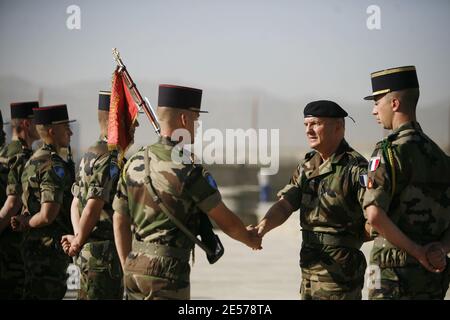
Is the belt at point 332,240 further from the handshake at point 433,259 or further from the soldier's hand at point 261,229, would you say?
the handshake at point 433,259

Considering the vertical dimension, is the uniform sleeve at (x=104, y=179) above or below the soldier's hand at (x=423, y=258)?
above

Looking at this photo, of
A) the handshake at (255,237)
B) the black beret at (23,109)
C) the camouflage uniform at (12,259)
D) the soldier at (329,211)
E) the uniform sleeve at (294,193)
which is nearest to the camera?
the handshake at (255,237)

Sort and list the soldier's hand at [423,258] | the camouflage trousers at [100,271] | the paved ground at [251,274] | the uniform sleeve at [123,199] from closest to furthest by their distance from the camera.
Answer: the soldier's hand at [423,258] < the uniform sleeve at [123,199] < the camouflage trousers at [100,271] < the paved ground at [251,274]

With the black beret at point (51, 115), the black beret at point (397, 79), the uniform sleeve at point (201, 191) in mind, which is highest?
the black beret at point (397, 79)

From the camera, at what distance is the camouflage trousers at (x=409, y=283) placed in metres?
5.83

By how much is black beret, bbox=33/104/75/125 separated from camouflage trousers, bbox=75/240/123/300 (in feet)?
4.72

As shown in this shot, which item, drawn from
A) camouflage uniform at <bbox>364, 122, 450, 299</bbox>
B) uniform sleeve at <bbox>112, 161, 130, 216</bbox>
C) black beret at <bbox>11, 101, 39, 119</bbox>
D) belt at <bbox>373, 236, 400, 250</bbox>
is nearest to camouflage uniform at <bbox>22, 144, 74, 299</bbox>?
black beret at <bbox>11, 101, 39, 119</bbox>

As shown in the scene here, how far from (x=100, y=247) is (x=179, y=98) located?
2.19 metres

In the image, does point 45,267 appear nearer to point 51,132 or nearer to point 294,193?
point 51,132

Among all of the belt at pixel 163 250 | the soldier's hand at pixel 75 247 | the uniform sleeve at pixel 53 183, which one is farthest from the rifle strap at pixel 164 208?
the uniform sleeve at pixel 53 183

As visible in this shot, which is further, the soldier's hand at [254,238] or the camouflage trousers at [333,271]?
the camouflage trousers at [333,271]

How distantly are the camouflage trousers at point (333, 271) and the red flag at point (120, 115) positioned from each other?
6.18ft
